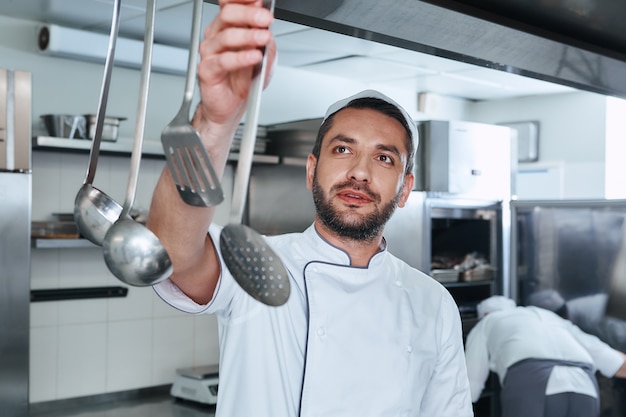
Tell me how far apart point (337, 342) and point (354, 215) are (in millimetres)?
233

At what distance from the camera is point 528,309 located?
12.2 ft

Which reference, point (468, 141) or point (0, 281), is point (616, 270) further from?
point (0, 281)

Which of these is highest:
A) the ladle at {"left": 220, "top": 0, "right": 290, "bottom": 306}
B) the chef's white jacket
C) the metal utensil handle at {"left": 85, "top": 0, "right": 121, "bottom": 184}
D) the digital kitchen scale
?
the metal utensil handle at {"left": 85, "top": 0, "right": 121, "bottom": 184}

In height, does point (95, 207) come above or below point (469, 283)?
above

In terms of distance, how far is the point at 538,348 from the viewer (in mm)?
3432

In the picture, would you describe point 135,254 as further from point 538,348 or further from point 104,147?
point 538,348

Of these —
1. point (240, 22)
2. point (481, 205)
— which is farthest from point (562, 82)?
point (481, 205)

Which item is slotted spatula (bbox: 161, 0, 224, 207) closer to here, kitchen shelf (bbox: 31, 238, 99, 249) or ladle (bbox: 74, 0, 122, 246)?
ladle (bbox: 74, 0, 122, 246)

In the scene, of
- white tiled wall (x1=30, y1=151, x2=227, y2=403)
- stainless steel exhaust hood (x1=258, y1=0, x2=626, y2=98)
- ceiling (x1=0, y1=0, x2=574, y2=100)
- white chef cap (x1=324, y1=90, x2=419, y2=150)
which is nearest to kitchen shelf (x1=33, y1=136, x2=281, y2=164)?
white tiled wall (x1=30, y1=151, x2=227, y2=403)

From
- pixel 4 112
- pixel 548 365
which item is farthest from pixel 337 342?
pixel 548 365

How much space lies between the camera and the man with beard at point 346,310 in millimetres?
1281

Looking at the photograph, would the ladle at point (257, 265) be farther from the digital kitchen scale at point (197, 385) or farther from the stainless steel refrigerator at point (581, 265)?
the stainless steel refrigerator at point (581, 265)

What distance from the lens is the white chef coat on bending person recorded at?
1.28 meters

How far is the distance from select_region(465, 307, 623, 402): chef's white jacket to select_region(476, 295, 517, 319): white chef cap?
0.27 ft
